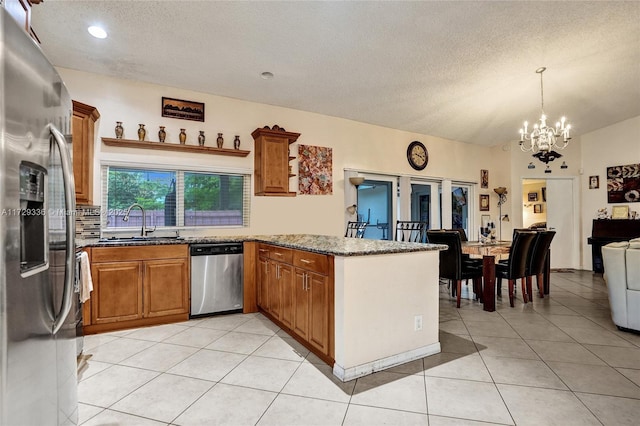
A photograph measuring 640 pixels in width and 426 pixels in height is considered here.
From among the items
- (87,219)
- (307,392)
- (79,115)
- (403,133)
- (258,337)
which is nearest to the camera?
(307,392)

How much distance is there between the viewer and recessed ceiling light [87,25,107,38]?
9.36 ft

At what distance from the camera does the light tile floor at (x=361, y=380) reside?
182 centimetres

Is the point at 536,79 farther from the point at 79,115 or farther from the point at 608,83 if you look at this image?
the point at 79,115

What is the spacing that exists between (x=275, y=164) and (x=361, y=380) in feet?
9.40

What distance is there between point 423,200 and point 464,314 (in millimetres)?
3013

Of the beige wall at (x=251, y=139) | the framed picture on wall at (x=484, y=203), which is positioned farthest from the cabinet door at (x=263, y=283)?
the framed picture on wall at (x=484, y=203)

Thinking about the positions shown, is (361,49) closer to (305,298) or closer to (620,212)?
(305,298)

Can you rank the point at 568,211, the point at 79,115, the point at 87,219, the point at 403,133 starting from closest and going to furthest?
the point at 79,115 < the point at 87,219 < the point at 403,133 < the point at 568,211

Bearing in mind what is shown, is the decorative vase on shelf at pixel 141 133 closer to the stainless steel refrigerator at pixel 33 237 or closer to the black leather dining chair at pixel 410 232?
the stainless steel refrigerator at pixel 33 237

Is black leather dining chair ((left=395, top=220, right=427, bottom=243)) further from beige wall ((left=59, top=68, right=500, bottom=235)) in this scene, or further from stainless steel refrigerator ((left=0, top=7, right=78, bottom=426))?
stainless steel refrigerator ((left=0, top=7, right=78, bottom=426))

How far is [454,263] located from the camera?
13.1 feet

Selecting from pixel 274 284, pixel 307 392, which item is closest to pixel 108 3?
pixel 274 284

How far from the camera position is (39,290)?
1127 mm

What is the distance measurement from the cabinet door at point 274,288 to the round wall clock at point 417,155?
367 cm
